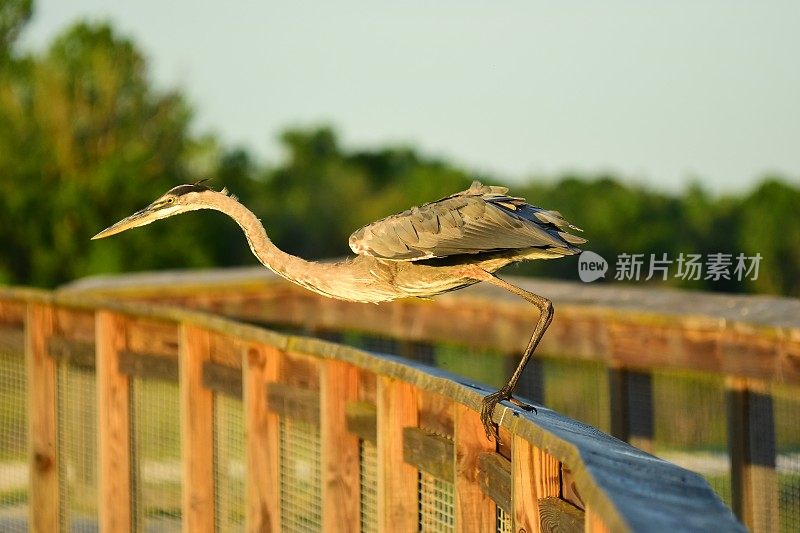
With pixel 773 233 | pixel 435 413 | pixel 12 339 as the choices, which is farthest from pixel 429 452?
pixel 773 233

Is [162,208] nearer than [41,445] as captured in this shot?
Yes

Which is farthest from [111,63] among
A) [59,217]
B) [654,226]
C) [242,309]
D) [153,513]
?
[153,513]

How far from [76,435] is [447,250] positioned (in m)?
4.26

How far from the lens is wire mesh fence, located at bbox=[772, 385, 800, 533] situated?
669 cm

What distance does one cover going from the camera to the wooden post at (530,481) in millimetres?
3439

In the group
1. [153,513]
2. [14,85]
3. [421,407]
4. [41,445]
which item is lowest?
[153,513]

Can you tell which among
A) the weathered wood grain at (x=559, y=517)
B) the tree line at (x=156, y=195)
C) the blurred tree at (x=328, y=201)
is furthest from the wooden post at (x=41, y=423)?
the blurred tree at (x=328, y=201)

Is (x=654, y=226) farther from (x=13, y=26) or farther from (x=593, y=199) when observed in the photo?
(x=13, y=26)

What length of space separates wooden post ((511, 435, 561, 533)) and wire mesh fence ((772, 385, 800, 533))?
319 cm

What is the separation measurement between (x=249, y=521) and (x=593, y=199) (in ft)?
87.2

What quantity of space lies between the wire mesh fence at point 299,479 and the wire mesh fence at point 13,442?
2.90m

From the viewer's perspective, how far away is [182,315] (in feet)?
22.2

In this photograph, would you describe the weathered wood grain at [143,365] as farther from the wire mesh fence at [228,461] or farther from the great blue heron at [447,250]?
the great blue heron at [447,250]

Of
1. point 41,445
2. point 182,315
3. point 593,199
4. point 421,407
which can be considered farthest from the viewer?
point 593,199
